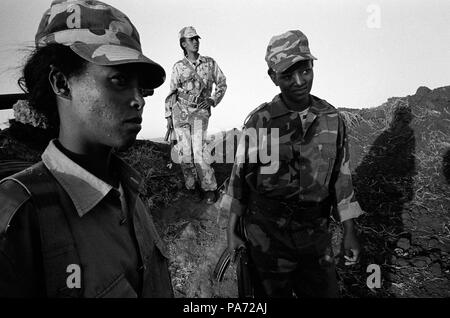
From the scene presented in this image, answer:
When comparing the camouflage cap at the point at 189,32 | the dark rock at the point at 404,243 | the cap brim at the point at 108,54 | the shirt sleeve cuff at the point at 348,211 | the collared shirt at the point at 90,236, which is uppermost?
the camouflage cap at the point at 189,32

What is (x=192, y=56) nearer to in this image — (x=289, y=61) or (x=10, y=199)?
(x=289, y=61)

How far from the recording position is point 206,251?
486 cm

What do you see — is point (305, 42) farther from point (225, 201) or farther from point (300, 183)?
point (225, 201)

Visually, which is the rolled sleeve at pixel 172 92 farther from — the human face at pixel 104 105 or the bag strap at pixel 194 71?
the human face at pixel 104 105

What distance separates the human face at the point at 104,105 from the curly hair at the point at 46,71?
0.05 m

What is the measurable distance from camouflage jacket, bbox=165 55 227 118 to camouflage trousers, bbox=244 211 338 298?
145 inches

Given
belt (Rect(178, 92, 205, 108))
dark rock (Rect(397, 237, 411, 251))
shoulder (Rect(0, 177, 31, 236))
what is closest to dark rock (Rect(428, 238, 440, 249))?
dark rock (Rect(397, 237, 411, 251))

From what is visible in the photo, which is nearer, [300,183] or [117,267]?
[117,267]

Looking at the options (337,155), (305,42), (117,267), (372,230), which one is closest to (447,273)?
(372,230)

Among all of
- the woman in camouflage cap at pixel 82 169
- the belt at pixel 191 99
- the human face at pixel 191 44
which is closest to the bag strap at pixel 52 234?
the woman in camouflage cap at pixel 82 169

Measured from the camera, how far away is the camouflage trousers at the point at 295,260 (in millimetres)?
2434

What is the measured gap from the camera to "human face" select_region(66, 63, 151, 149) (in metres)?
1.09

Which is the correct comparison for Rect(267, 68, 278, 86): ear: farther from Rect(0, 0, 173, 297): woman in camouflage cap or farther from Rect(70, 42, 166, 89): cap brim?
Rect(70, 42, 166, 89): cap brim

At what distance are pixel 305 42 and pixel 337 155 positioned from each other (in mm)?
1032
